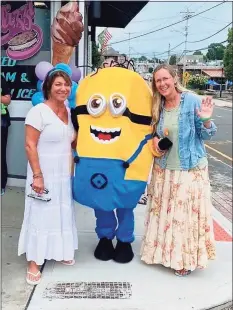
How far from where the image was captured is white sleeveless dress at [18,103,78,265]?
9.32 feet

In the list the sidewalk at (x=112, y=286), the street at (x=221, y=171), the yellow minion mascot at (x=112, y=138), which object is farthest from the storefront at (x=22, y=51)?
the street at (x=221, y=171)

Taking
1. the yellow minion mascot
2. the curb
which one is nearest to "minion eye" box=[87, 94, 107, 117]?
the yellow minion mascot

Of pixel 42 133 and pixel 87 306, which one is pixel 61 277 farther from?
pixel 42 133

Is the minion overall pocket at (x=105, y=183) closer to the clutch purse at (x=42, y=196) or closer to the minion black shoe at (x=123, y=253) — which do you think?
the clutch purse at (x=42, y=196)

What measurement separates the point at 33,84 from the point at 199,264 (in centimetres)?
301

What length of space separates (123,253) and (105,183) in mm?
693

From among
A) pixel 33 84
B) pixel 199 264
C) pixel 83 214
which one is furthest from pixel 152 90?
A: pixel 33 84

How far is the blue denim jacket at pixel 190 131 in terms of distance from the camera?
9.39 ft

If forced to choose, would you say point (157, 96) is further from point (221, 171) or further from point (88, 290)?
point (221, 171)

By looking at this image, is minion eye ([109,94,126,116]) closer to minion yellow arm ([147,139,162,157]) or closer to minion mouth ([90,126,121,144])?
minion mouth ([90,126,121,144])

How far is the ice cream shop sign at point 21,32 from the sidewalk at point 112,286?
2.35 metres

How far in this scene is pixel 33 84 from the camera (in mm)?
5094

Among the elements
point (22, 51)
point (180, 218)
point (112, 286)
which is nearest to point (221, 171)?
point (22, 51)

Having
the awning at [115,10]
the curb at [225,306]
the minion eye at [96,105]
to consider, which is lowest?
the curb at [225,306]
